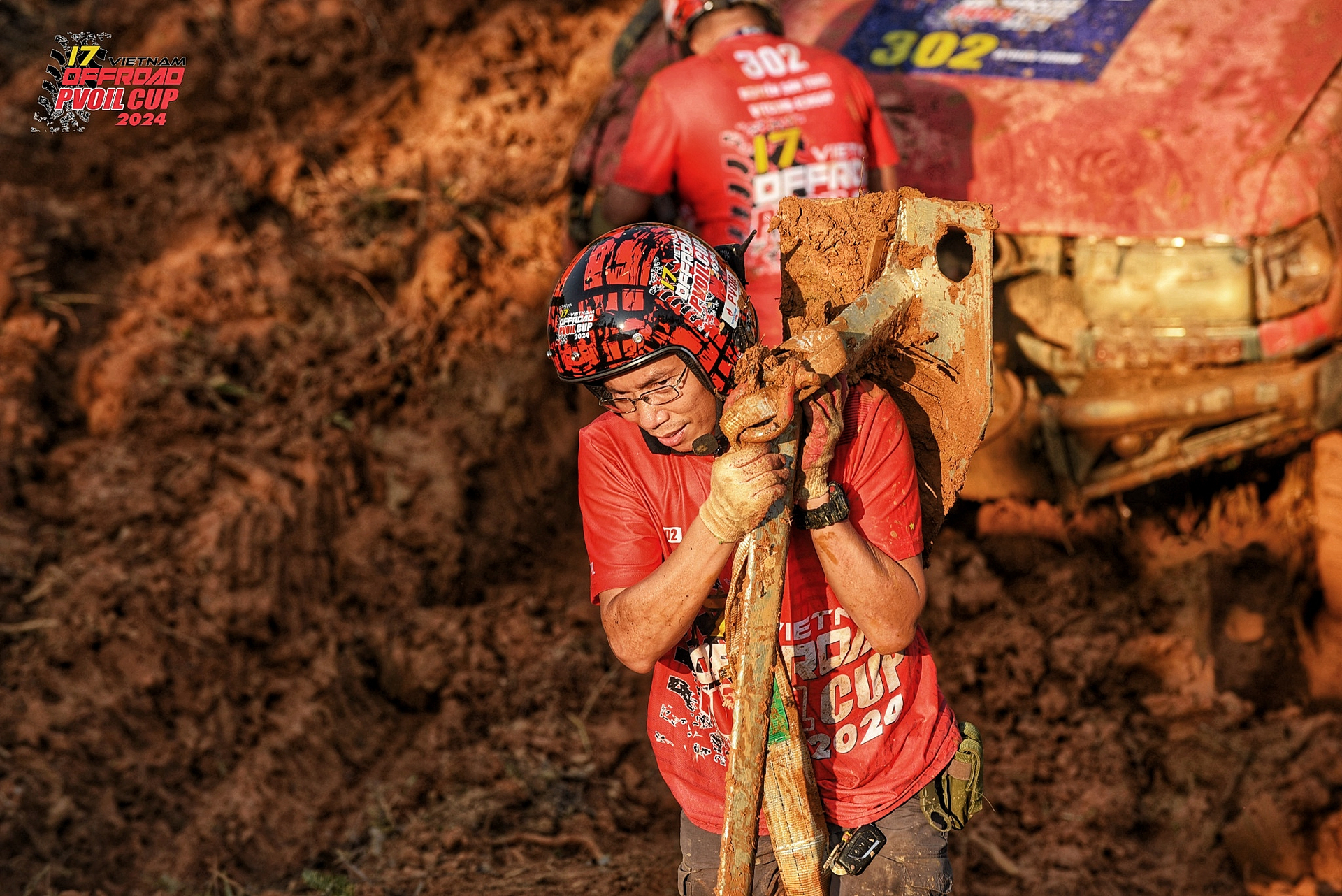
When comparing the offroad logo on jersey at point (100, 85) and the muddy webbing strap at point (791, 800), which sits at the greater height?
the offroad logo on jersey at point (100, 85)

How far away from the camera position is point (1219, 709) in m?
4.42

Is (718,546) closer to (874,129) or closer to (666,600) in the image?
(666,600)

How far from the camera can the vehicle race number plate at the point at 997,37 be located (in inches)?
177

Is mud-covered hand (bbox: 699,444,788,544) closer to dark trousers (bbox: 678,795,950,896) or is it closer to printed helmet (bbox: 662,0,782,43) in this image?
dark trousers (bbox: 678,795,950,896)

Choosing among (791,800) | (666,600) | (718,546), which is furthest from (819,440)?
(791,800)

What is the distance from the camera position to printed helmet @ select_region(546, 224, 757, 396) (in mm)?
1979

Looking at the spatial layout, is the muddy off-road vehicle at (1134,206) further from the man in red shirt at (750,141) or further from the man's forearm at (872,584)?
the man's forearm at (872,584)

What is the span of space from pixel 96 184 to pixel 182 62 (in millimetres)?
782

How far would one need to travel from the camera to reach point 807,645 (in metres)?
2.17

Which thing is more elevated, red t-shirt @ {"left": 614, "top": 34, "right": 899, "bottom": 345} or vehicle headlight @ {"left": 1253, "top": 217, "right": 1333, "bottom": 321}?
red t-shirt @ {"left": 614, "top": 34, "right": 899, "bottom": 345}

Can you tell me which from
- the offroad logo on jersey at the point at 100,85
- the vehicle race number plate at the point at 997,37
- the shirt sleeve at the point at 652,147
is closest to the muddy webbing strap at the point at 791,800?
the shirt sleeve at the point at 652,147

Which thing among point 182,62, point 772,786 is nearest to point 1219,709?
point 772,786

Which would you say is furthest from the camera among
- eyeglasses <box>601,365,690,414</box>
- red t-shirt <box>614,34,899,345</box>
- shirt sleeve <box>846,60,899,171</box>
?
shirt sleeve <box>846,60,899,171</box>

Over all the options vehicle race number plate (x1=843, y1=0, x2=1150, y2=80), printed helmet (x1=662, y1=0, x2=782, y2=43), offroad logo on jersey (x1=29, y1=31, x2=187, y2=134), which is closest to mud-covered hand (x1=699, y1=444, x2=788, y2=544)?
printed helmet (x1=662, y1=0, x2=782, y2=43)
